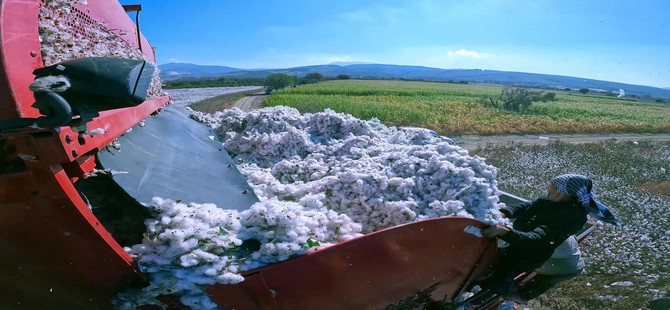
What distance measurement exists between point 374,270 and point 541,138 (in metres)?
17.7

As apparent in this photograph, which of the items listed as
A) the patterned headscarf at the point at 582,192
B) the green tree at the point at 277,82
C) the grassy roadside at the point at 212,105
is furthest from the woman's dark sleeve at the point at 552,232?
the green tree at the point at 277,82

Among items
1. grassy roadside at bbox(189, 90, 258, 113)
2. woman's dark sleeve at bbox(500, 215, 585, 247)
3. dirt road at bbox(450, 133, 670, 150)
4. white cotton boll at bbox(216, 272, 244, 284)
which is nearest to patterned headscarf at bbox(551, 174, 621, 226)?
woman's dark sleeve at bbox(500, 215, 585, 247)

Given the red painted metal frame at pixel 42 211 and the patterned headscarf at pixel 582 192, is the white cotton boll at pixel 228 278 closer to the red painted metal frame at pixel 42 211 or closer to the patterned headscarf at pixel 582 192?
the red painted metal frame at pixel 42 211

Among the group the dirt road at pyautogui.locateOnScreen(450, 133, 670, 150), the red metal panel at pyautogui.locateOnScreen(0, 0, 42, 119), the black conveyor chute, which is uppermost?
the red metal panel at pyautogui.locateOnScreen(0, 0, 42, 119)

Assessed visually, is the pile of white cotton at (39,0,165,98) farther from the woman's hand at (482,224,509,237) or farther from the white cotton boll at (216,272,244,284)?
the woman's hand at (482,224,509,237)

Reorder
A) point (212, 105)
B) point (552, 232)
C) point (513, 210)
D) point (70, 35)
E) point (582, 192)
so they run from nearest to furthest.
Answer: point (70, 35) < point (552, 232) < point (582, 192) < point (513, 210) < point (212, 105)

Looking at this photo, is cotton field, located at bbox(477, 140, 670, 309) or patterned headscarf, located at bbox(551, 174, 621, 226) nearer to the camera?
patterned headscarf, located at bbox(551, 174, 621, 226)

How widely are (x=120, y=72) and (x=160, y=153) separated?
1.29m

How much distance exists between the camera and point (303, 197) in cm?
278

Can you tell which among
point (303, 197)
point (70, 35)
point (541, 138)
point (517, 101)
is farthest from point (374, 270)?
point (517, 101)

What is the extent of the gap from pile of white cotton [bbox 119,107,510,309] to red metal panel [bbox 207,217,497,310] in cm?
10

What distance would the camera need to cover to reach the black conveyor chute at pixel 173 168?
195cm

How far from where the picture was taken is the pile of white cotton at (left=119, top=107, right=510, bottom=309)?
172 cm

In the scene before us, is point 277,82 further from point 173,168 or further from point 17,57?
point 17,57
